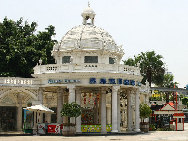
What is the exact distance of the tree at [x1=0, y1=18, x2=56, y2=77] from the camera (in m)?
65.3

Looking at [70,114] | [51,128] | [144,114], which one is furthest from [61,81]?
[144,114]

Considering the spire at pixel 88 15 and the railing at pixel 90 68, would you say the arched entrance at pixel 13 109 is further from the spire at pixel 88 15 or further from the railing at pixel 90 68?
the spire at pixel 88 15

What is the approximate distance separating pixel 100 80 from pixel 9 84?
11844 millimetres

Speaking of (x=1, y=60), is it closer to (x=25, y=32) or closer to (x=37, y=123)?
(x=25, y=32)

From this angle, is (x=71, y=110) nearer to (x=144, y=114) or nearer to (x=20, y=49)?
(x=144, y=114)

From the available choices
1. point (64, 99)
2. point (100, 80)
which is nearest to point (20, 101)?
point (64, 99)

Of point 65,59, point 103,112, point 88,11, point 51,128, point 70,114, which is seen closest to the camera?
point 70,114

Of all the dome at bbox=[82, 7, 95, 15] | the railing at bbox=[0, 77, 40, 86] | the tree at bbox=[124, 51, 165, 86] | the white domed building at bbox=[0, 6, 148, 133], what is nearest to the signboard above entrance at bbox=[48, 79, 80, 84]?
the white domed building at bbox=[0, 6, 148, 133]

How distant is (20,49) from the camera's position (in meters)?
67.0

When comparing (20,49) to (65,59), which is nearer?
(65,59)

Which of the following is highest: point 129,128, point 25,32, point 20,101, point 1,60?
point 25,32

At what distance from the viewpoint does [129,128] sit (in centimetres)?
5112

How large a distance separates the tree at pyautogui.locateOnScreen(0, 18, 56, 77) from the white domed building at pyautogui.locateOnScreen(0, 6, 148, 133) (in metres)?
11.2

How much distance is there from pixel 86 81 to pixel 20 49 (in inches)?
1006
